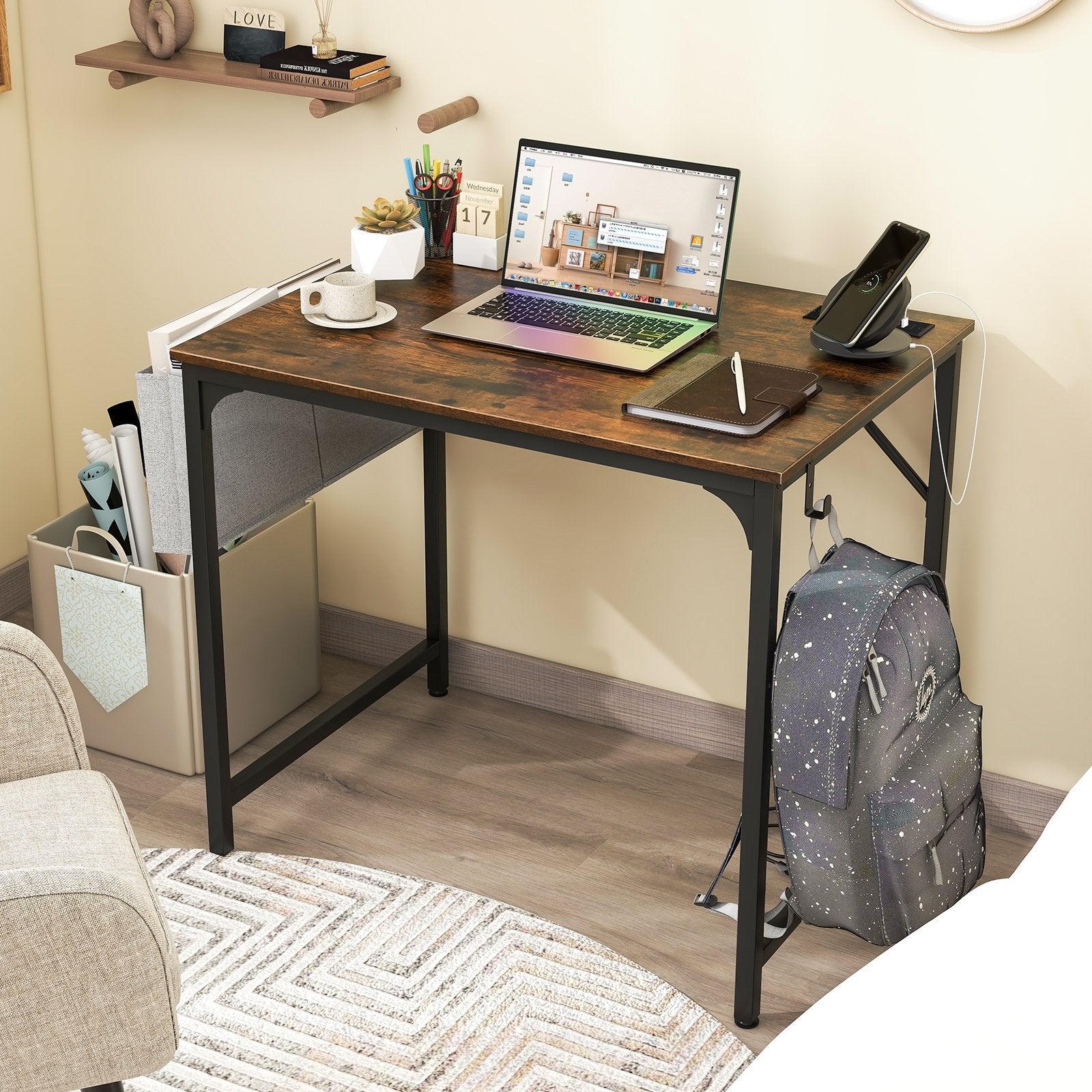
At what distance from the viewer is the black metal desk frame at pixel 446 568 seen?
177cm

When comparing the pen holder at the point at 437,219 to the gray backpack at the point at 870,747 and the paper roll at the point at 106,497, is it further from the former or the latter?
the gray backpack at the point at 870,747

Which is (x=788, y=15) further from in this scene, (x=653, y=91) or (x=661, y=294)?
(x=661, y=294)

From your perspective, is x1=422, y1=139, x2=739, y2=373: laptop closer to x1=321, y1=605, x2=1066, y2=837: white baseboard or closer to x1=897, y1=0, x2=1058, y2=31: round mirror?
x1=897, y1=0, x2=1058, y2=31: round mirror

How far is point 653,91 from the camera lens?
91.6 inches

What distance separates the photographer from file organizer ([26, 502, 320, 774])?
8.14ft

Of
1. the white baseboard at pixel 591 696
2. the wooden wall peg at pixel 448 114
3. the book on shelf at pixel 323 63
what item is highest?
the book on shelf at pixel 323 63

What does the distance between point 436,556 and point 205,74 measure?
90cm

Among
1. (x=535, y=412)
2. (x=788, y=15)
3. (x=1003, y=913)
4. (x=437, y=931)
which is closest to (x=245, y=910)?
(x=437, y=931)

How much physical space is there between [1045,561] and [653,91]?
93 cm

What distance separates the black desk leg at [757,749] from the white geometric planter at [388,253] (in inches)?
31.5

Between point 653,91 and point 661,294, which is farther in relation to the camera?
point 653,91

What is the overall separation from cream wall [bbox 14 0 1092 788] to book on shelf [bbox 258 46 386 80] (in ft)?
0.25

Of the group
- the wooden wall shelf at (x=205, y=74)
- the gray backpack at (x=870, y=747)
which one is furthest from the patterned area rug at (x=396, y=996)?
the wooden wall shelf at (x=205, y=74)

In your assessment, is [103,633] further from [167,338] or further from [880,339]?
[880,339]
